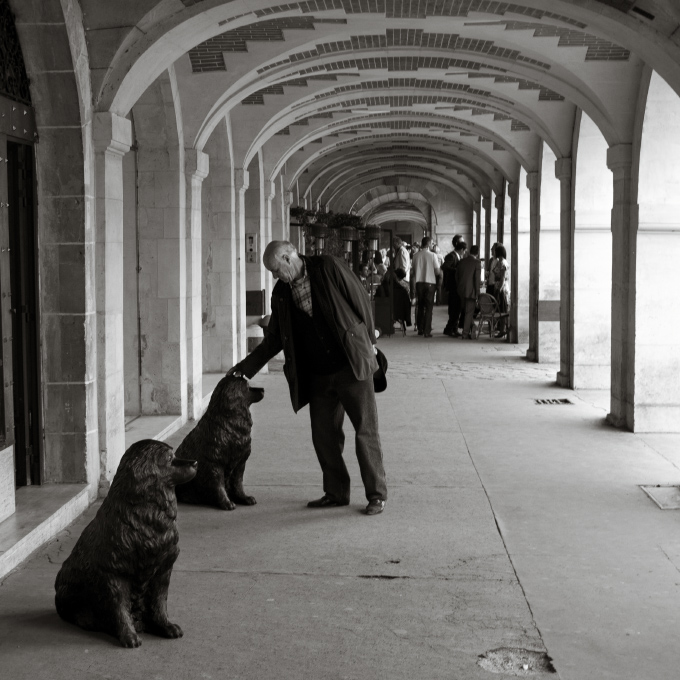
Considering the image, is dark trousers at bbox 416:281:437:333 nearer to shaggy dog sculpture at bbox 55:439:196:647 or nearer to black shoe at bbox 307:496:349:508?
black shoe at bbox 307:496:349:508

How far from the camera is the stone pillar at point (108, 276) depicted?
6027mm

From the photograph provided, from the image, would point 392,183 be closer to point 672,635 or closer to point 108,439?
point 108,439

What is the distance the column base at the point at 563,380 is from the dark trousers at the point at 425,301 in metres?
6.12

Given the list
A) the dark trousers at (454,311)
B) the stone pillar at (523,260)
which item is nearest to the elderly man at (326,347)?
the stone pillar at (523,260)

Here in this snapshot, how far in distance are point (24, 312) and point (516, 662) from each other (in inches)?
135

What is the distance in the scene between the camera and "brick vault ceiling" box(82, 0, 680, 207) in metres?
6.77

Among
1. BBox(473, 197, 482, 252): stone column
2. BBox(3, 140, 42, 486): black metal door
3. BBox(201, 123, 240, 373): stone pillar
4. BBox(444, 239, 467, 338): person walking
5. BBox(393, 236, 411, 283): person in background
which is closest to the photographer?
BBox(3, 140, 42, 486): black metal door

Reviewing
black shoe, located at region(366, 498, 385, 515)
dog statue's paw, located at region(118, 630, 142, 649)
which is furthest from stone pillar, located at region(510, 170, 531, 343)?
dog statue's paw, located at region(118, 630, 142, 649)

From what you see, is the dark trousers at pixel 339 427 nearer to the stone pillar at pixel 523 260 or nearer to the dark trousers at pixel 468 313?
the stone pillar at pixel 523 260

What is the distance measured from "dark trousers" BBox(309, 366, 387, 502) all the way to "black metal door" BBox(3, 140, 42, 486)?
1594 millimetres

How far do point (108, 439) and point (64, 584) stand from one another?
2.40m

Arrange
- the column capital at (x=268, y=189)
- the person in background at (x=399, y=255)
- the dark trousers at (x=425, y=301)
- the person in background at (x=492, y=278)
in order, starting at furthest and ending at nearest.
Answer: the person in background at (x=399, y=255), the dark trousers at (x=425, y=301), the person in background at (x=492, y=278), the column capital at (x=268, y=189)

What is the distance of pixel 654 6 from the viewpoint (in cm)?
605

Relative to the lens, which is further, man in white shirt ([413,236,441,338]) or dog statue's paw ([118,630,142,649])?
man in white shirt ([413,236,441,338])
